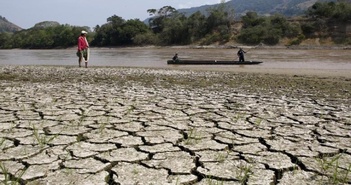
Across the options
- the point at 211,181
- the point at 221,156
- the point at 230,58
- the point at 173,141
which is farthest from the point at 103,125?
the point at 230,58

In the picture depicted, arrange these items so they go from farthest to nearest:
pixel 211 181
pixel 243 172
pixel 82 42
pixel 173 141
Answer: pixel 82 42, pixel 173 141, pixel 243 172, pixel 211 181

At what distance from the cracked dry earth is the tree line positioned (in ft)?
135

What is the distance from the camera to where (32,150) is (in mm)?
2879

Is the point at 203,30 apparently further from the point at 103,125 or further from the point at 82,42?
the point at 103,125

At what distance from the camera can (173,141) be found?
3213 mm

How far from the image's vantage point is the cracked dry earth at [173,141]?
7.93 feet

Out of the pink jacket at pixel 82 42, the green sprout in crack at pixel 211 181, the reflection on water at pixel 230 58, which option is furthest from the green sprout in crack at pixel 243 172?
the reflection on water at pixel 230 58

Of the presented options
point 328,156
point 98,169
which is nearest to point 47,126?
point 98,169

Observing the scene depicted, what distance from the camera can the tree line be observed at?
1836 inches

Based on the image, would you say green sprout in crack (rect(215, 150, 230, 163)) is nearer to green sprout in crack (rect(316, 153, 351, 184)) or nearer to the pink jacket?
green sprout in crack (rect(316, 153, 351, 184))

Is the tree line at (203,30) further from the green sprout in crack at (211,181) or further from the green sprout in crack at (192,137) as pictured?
the green sprout in crack at (211,181)

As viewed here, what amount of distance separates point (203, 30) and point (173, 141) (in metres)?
53.0

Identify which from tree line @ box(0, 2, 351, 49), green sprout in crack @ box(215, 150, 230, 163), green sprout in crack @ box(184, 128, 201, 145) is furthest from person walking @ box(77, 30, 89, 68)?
tree line @ box(0, 2, 351, 49)

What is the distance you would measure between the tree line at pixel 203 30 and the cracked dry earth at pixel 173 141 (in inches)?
1622
